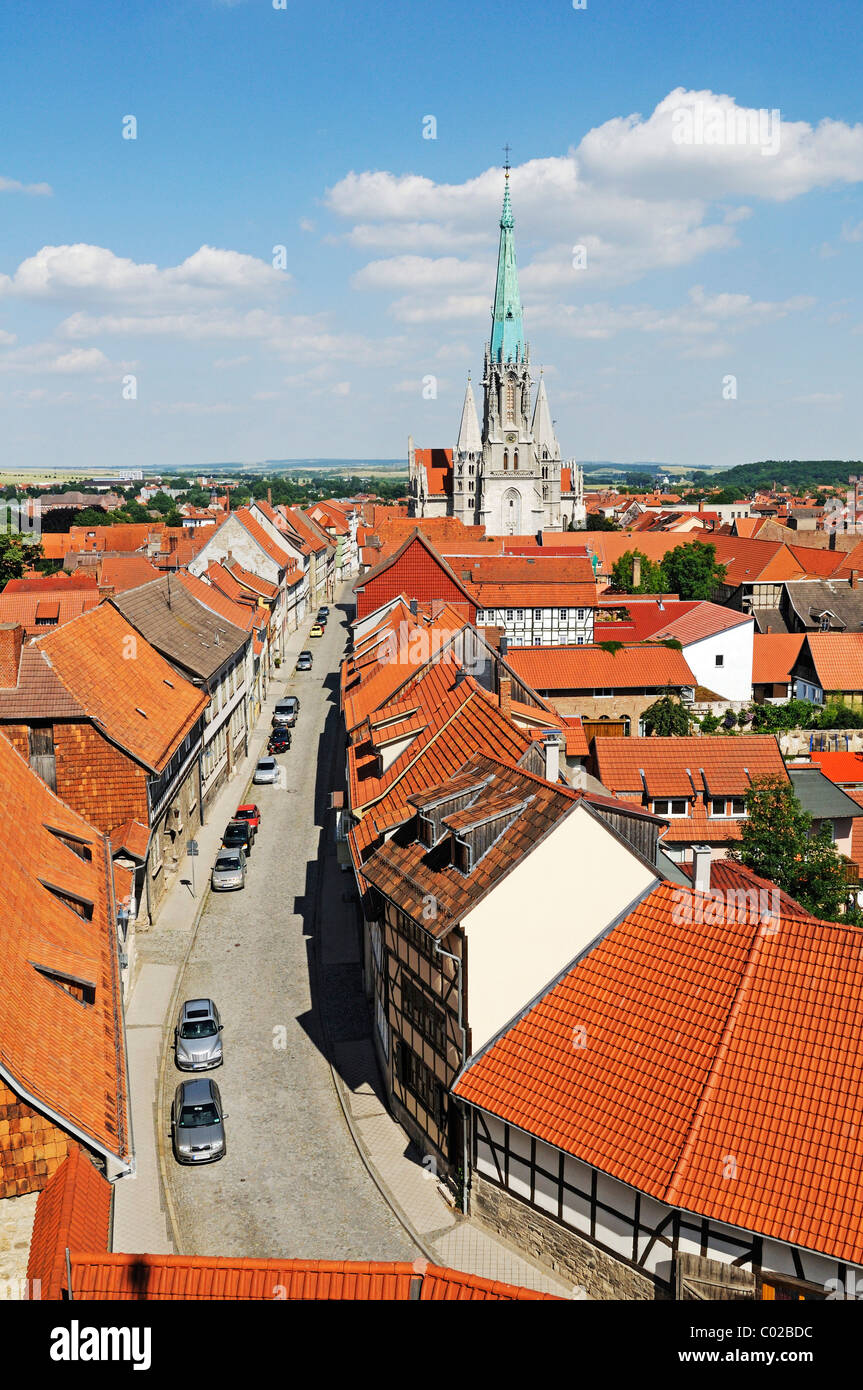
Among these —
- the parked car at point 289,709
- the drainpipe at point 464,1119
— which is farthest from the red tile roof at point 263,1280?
the parked car at point 289,709

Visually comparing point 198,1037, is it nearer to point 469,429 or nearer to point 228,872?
point 228,872

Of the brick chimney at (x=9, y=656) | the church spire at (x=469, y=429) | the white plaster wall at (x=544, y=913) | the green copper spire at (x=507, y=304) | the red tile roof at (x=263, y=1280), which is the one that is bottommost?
the red tile roof at (x=263, y=1280)

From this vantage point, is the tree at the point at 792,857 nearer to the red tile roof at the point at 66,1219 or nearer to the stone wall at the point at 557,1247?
the stone wall at the point at 557,1247

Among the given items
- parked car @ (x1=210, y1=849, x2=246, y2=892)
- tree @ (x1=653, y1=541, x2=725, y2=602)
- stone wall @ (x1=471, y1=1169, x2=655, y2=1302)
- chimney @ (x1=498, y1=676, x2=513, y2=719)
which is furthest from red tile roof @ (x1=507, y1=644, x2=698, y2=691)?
stone wall @ (x1=471, y1=1169, x2=655, y2=1302)

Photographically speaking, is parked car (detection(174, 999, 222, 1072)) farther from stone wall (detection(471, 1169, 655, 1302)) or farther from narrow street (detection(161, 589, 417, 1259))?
stone wall (detection(471, 1169, 655, 1302))

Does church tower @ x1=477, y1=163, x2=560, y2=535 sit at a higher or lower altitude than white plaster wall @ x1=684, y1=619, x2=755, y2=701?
higher

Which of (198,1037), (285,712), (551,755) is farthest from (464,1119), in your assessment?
(285,712)

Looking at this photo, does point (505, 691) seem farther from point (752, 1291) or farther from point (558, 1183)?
point (752, 1291)
